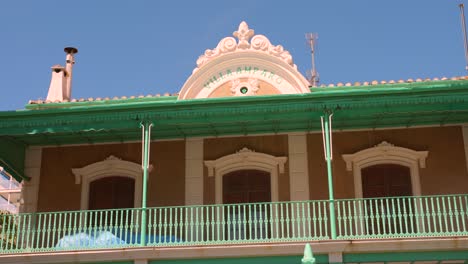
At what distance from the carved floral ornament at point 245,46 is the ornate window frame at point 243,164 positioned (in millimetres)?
2204

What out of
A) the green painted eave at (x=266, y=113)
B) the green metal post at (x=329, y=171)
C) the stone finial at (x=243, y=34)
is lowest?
the green metal post at (x=329, y=171)

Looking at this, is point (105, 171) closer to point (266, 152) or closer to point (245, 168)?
point (245, 168)

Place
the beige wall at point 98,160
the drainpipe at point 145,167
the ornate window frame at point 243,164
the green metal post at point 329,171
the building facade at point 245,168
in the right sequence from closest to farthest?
the green metal post at point 329,171 < the building facade at point 245,168 < the drainpipe at point 145,167 < the ornate window frame at point 243,164 < the beige wall at point 98,160

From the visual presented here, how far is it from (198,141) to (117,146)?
6.30ft

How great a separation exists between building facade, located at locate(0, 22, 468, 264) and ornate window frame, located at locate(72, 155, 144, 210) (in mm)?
25

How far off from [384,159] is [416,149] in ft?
2.35

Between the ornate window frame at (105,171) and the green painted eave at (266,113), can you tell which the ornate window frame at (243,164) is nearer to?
the green painted eave at (266,113)

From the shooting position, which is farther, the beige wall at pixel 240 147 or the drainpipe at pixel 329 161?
the beige wall at pixel 240 147

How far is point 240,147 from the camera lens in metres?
15.4

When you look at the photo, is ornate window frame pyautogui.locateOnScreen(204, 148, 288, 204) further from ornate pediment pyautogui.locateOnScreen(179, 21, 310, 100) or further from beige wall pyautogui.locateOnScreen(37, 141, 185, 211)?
Result: ornate pediment pyautogui.locateOnScreen(179, 21, 310, 100)

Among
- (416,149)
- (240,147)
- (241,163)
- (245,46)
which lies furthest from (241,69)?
(416,149)

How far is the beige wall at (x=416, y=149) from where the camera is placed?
14586 mm

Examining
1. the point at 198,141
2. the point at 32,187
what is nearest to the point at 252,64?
the point at 198,141

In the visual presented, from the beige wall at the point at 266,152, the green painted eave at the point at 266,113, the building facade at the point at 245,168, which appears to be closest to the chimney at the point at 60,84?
the building facade at the point at 245,168
